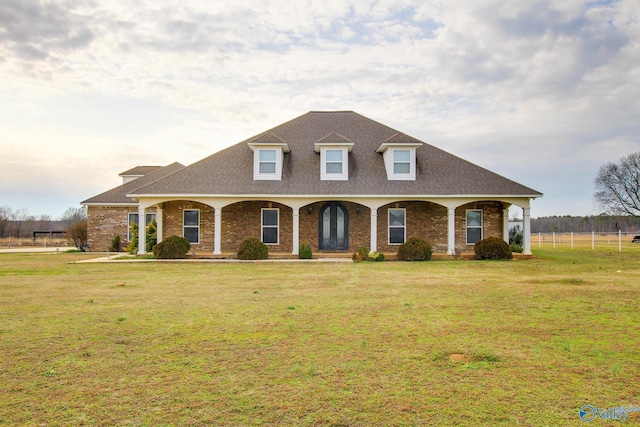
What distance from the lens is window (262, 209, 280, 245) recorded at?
24.5 m

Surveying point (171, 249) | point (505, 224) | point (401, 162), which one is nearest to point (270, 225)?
point (171, 249)

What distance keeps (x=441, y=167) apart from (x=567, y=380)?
20.8m

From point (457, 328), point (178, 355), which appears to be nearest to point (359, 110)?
point (457, 328)

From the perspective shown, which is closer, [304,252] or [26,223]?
[304,252]

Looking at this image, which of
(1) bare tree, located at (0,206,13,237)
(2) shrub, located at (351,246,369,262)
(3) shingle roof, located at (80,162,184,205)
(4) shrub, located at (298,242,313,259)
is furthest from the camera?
(1) bare tree, located at (0,206,13,237)

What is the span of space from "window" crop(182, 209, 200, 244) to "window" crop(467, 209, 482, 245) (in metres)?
13.9

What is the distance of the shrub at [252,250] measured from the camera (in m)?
22.0

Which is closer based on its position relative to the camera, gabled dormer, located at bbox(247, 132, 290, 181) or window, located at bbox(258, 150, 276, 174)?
gabled dormer, located at bbox(247, 132, 290, 181)


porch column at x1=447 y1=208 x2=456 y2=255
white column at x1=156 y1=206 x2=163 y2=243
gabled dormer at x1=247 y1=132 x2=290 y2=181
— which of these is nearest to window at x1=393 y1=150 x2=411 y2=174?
porch column at x1=447 y1=208 x2=456 y2=255

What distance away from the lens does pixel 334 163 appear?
79.3ft

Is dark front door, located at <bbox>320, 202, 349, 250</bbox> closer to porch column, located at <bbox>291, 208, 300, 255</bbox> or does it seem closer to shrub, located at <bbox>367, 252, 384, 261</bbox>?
porch column, located at <bbox>291, 208, 300, 255</bbox>

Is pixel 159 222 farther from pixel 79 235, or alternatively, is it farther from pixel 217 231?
pixel 79 235

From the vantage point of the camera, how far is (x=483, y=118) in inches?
1167

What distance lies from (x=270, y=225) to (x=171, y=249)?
5032 mm
